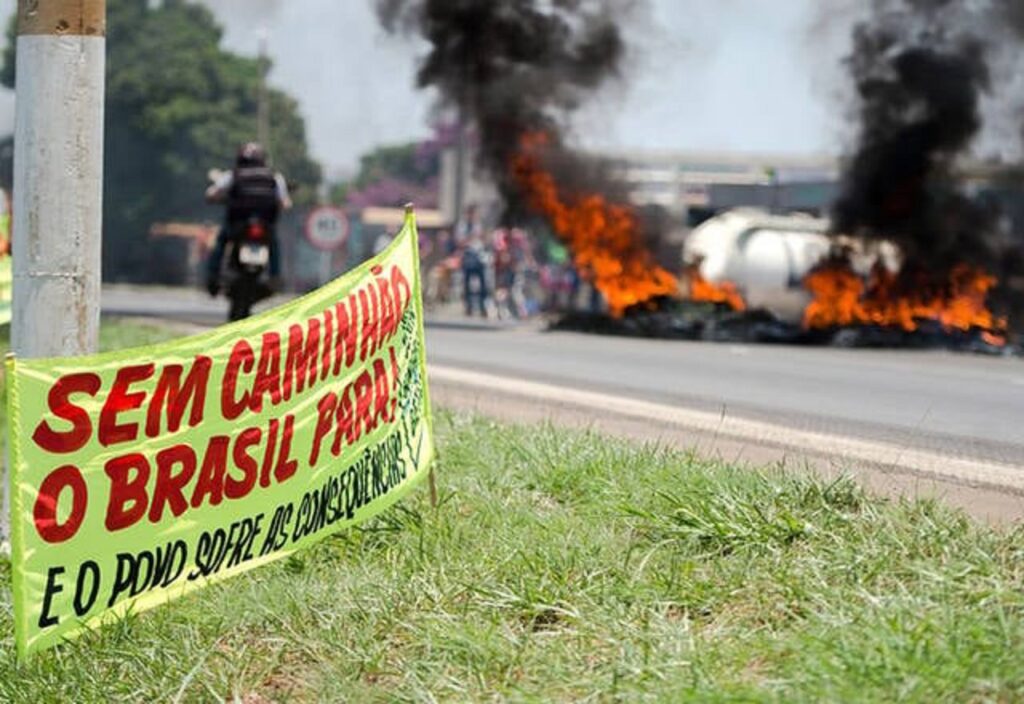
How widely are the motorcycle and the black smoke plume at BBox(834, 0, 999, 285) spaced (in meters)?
11.6

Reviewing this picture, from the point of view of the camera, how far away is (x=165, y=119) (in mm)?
83062

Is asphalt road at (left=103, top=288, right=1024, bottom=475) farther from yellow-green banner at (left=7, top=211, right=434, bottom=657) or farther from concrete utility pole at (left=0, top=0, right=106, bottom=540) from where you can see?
concrete utility pole at (left=0, top=0, right=106, bottom=540)

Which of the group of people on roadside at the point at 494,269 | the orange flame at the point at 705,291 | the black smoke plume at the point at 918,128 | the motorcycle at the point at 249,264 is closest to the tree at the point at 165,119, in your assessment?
the group of people on roadside at the point at 494,269

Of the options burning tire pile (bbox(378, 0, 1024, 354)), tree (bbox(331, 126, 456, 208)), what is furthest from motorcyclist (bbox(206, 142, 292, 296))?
tree (bbox(331, 126, 456, 208))

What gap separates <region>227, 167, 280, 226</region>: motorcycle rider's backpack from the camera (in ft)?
60.7

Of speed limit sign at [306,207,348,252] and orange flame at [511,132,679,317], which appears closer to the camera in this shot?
orange flame at [511,132,679,317]

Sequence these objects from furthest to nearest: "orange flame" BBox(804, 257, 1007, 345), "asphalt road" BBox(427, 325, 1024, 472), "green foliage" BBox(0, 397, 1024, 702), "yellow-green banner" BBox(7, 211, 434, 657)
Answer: "orange flame" BBox(804, 257, 1007, 345) → "asphalt road" BBox(427, 325, 1024, 472) → "yellow-green banner" BBox(7, 211, 434, 657) → "green foliage" BBox(0, 397, 1024, 702)

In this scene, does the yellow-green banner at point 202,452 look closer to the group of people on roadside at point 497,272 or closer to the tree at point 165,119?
the group of people on roadside at point 497,272

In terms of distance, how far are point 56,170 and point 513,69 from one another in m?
21.2

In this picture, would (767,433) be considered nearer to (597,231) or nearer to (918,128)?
(597,231)

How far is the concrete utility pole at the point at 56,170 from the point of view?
742 cm

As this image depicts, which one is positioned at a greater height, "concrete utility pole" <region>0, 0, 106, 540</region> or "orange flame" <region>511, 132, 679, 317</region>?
"concrete utility pole" <region>0, 0, 106, 540</region>

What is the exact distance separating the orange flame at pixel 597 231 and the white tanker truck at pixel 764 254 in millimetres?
1682

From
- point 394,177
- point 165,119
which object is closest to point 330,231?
point 165,119
